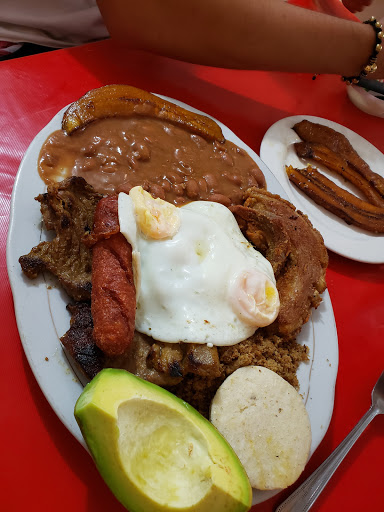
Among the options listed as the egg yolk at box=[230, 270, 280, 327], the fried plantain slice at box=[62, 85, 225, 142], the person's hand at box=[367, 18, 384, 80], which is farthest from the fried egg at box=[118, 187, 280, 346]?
the person's hand at box=[367, 18, 384, 80]

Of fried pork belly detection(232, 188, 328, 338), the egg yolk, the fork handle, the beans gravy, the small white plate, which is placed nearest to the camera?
the fork handle

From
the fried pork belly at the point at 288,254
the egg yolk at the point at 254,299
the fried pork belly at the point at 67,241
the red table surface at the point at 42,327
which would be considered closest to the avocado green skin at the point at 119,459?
the red table surface at the point at 42,327

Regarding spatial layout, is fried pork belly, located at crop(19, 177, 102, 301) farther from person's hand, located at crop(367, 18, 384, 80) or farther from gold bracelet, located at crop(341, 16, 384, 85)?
person's hand, located at crop(367, 18, 384, 80)

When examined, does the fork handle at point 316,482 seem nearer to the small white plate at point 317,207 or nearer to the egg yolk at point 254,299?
the egg yolk at point 254,299

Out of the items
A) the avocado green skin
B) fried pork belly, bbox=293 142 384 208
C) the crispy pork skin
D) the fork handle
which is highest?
fried pork belly, bbox=293 142 384 208

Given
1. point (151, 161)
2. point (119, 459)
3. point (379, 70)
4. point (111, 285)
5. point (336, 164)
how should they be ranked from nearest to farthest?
point (119, 459), point (111, 285), point (151, 161), point (336, 164), point (379, 70)

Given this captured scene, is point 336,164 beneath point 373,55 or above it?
beneath

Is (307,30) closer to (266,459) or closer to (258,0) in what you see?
(258,0)

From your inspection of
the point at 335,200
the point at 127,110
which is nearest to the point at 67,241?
the point at 127,110

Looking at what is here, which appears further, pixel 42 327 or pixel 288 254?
pixel 288 254

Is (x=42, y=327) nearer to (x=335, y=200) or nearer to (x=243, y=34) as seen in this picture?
(x=335, y=200)
